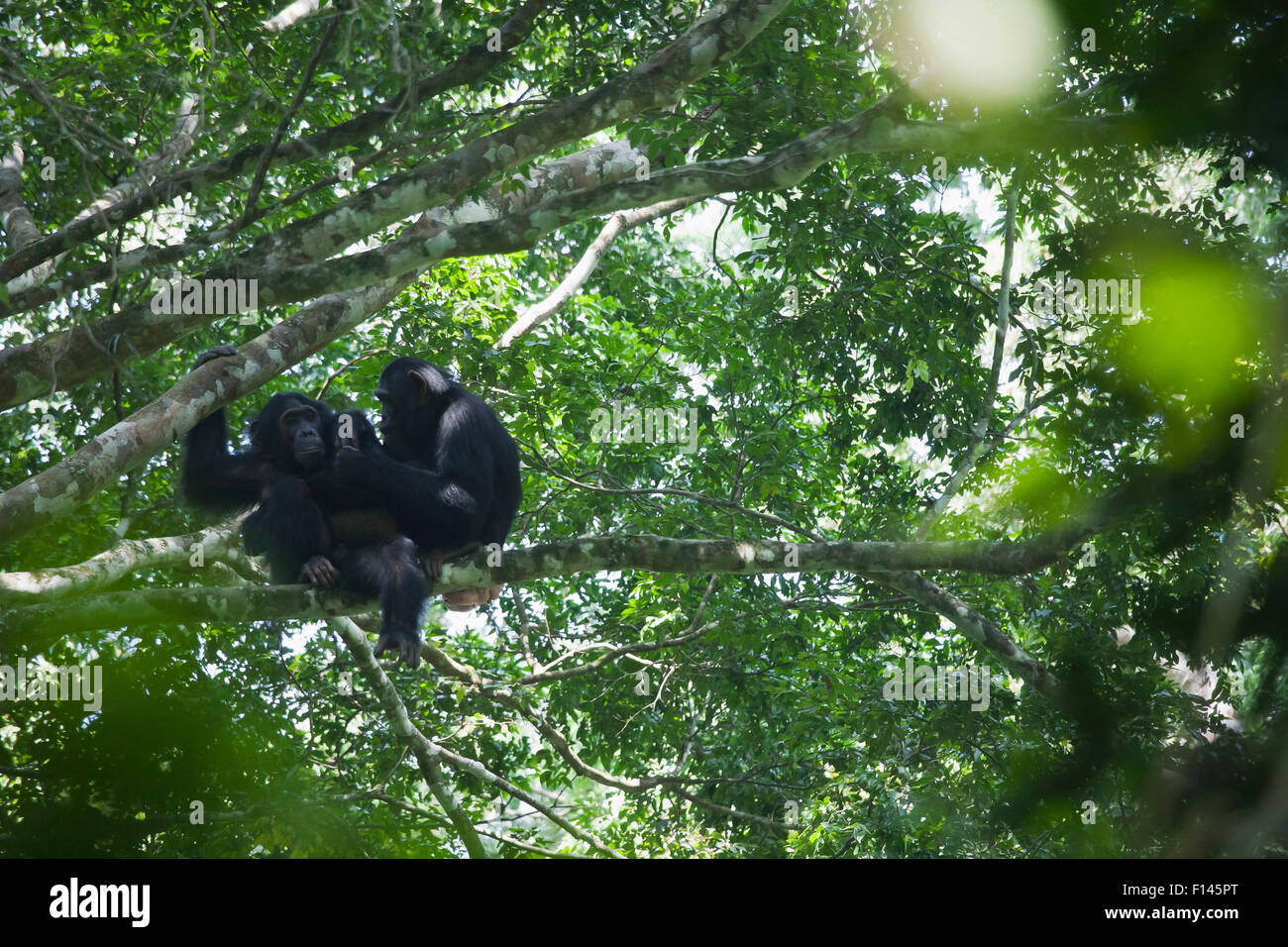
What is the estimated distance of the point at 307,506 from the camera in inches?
295

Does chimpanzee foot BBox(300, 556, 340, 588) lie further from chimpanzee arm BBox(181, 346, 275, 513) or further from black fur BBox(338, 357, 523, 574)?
chimpanzee arm BBox(181, 346, 275, 513)

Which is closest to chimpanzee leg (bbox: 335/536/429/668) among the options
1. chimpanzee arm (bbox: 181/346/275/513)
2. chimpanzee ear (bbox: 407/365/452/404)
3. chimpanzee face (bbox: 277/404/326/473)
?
chimpanzee face (bbox: 277/404/326/473)

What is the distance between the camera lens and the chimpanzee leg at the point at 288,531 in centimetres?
739

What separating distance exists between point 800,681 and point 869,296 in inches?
144

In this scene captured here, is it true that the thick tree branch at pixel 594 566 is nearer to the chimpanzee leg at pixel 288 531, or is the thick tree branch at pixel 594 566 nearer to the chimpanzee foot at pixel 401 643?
the chimpanzee foot at pixel 401 643

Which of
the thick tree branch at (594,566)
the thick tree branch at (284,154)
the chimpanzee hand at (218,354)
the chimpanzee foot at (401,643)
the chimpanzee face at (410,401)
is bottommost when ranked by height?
the chimpanzee foot at (401,643)

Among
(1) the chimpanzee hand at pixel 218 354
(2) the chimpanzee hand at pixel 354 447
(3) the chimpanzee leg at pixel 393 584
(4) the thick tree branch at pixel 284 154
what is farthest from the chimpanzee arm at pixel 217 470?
(4) the thick tree branch at pixel 284 154

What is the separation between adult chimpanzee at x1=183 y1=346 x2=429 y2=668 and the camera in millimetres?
7078

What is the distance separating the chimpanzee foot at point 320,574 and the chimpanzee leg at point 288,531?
6 centimetres

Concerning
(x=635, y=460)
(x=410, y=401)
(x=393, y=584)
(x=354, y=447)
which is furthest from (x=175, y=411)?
(x=635, y=460)

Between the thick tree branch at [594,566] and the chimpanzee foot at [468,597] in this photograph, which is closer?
the thick tree branch at [594,566]

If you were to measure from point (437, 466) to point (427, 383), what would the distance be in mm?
773

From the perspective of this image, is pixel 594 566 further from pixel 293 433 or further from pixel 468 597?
pixel 293 433

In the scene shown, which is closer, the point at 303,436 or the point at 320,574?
the point at 320,574
